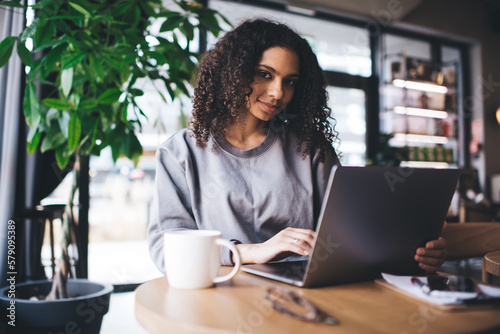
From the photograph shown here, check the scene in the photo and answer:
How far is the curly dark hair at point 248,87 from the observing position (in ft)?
4.05

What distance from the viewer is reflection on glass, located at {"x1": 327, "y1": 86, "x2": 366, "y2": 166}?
452cm

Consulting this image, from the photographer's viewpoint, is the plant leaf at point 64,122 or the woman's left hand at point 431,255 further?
the plant leaf at point 64,122

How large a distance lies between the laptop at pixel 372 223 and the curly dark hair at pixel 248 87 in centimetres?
54

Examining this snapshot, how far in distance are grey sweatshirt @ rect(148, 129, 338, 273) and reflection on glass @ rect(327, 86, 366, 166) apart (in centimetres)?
339

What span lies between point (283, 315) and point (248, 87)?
2.75 ft

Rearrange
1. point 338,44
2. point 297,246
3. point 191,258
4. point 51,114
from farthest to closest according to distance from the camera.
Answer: point 338,44
point 51,114
point 297,246
point 191,258

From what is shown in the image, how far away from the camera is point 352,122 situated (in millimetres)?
4602

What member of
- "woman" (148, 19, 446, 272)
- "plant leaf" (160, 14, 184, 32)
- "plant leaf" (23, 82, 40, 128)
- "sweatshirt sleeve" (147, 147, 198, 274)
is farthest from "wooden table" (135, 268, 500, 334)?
"plant leaf" (160, 14, 184, 32)

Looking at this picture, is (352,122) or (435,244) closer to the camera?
(435,244)

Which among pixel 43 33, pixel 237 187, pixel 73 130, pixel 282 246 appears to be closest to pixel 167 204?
pixel 237 187

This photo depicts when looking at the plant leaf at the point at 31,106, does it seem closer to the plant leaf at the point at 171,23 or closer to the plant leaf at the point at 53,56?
the plant leaf at the point at 53,56

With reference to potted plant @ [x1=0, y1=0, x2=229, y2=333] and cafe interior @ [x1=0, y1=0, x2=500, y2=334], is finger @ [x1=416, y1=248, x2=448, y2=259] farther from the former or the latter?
potted plant @ [x1=0, y1=0, x2=229, y2=333]

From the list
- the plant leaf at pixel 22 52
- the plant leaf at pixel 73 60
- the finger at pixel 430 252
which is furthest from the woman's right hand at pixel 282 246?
the plant leaf at pixel 22 52

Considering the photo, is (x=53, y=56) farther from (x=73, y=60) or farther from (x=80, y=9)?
(x=80, y=9)
